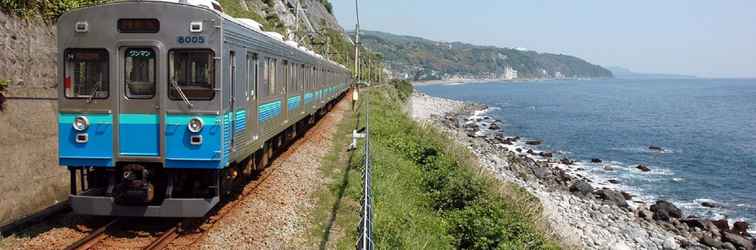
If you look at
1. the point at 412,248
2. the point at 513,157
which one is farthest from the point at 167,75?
the point at 513,157

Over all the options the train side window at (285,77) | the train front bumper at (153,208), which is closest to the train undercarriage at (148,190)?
the train front bumper at (153,208)

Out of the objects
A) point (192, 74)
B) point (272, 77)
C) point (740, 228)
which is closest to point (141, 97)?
point (192, 74)

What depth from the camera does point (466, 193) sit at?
13922mm

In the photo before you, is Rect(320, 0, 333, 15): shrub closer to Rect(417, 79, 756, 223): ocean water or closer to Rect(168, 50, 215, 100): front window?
Rect(417, 79, 756, 223): ocean water

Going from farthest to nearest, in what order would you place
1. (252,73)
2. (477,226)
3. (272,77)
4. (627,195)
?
(627,195)
(272,77)
(477,226)
(252,73)

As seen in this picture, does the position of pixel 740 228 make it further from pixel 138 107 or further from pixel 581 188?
pixel 138 107

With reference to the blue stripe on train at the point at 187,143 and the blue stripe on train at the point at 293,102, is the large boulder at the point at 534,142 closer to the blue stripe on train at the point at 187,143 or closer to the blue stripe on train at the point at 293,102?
the blue stripe on train at the point at 293,102

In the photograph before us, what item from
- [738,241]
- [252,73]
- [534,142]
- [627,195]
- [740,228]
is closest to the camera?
[252,73]

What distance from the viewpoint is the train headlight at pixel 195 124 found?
9.00 m

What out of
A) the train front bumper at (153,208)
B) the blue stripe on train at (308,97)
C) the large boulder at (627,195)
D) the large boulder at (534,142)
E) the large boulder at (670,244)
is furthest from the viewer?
the large boulder at (534,142)

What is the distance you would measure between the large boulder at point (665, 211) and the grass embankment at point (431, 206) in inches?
467

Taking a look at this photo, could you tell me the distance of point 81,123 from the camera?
29.3 ft

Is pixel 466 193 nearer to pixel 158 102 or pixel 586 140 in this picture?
pixel 158 102

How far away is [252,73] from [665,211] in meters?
21.4
